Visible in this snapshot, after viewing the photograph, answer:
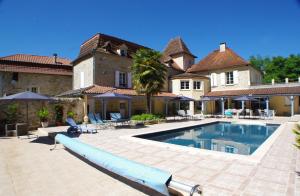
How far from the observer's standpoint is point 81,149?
626 centimetres

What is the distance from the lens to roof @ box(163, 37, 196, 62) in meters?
33.2

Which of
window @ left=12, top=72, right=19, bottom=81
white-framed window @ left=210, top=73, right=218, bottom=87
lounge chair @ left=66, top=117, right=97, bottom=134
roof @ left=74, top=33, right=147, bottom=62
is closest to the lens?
lounge chair @ left=66, top=117, right=97, bottom=134

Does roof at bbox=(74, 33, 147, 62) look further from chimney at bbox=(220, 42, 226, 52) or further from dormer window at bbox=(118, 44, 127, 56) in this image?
chimney at bbox=(220, 42, 226, 52)

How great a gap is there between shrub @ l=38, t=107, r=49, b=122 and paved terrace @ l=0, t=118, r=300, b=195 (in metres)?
7.32

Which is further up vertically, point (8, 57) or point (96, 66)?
point (8, 57)

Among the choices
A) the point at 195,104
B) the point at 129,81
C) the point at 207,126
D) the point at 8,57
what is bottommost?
the point at 207,126

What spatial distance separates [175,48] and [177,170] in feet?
102

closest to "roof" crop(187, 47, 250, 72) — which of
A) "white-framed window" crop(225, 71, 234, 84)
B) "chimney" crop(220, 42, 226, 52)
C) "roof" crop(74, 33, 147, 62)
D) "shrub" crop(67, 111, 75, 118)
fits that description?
"chimney" crop(220, 42, 226, 52)

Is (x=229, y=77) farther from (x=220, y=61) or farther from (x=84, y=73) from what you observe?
(x=84, y=73)

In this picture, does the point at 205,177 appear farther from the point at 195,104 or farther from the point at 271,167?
the point at 195,104

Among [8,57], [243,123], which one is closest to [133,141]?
[243,123]

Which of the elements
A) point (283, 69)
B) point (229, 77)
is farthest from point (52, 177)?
point (283, 69)

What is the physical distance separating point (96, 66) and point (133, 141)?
1410cm

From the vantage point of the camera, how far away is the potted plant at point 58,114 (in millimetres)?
16062
